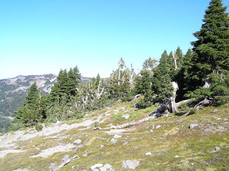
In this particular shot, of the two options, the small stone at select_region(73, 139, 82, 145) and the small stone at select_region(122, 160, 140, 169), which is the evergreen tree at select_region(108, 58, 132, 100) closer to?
the small stone at select_region(73, 139, 82, 145)

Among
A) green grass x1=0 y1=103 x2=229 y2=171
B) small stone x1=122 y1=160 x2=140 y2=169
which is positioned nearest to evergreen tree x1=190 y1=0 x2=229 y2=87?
green grass x1=0 y1=103 x2=229 y2=171

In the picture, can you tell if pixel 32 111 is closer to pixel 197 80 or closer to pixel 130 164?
pixel 197 80

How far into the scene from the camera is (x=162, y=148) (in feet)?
36.0

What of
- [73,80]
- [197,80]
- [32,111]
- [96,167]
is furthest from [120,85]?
[96,167]

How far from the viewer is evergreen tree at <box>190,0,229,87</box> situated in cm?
2091

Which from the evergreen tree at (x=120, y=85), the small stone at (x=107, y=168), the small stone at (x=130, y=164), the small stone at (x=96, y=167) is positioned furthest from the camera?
the evergreen tree at (x=120, y=85)

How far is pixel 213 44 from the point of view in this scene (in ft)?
70.3

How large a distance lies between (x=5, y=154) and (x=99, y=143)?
1261 centimetres

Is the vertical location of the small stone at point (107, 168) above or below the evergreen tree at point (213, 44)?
below

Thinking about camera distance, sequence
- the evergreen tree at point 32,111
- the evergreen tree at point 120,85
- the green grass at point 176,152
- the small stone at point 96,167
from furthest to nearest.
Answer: the evergreen tree at point 120,85 → the evergreen tree at point 32,111 → the small stone at point 96,167 → the green grass at point 176,152

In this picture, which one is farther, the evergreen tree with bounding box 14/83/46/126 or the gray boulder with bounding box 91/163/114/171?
the evergreen tree with bounding box 14/83/46/126

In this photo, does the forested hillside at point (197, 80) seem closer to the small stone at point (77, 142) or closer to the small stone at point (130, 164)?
the small stone at point (130, 164)

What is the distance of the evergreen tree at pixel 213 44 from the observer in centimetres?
2091

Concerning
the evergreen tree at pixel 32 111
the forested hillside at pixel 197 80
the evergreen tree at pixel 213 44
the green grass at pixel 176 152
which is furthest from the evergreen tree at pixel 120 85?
the green grass at pixel 176 152
